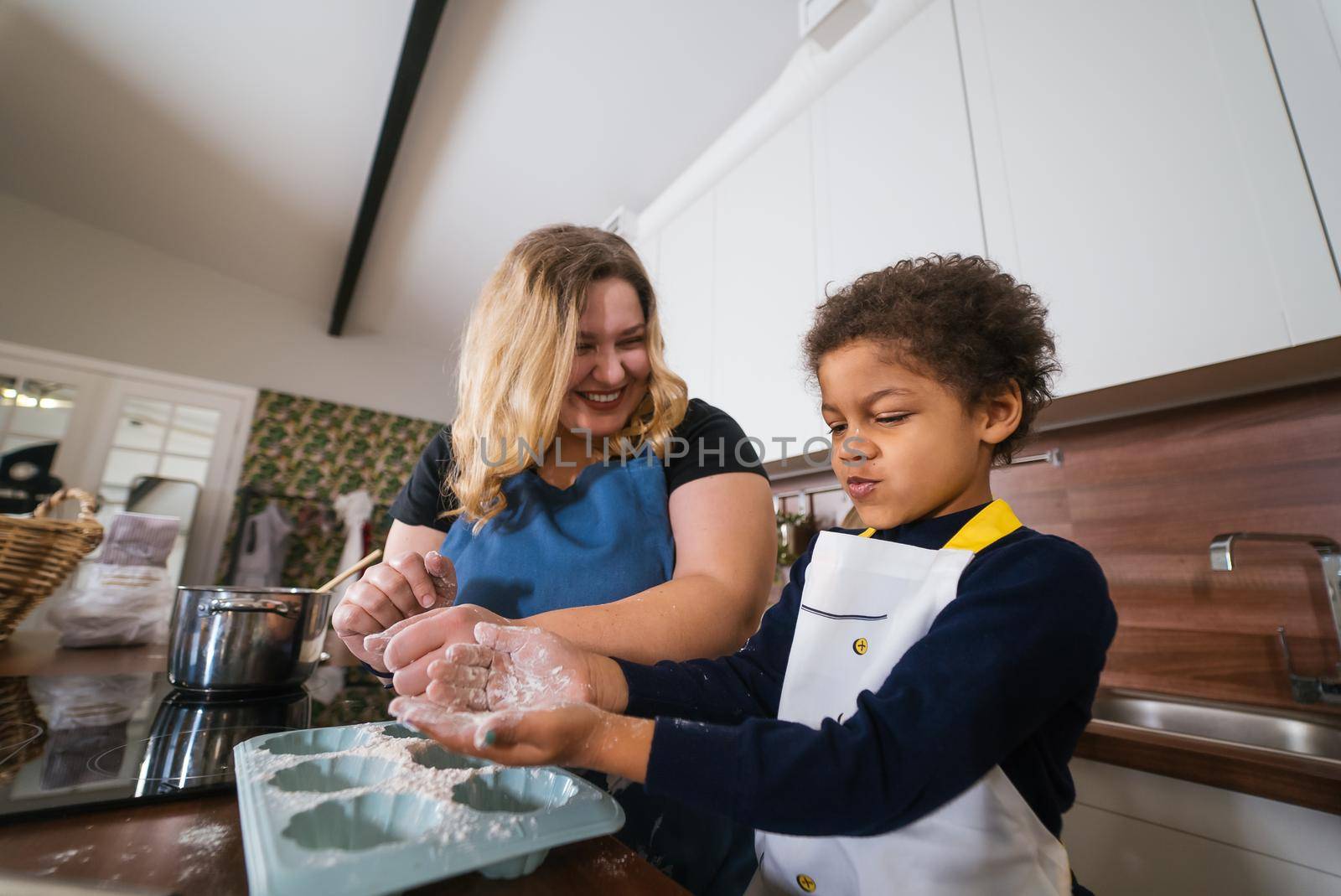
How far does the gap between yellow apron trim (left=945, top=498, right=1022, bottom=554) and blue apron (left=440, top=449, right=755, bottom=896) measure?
1.28ft

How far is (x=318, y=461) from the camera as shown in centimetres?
397

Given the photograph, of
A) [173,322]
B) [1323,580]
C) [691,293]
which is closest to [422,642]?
[1323,580]

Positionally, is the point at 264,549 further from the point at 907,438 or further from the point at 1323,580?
the point at 1323,580

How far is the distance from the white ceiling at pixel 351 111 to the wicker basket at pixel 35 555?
2.03 metres

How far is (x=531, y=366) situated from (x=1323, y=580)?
1490mm

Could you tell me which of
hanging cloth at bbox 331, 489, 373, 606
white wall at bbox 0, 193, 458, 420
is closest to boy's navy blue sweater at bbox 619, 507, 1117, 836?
hanging cloth at bbox 331, 489, 373, 606

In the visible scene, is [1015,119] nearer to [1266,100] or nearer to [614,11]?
[1266,100]

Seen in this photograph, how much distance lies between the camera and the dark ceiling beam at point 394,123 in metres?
2.16

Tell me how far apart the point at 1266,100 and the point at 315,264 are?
4247 millimetres

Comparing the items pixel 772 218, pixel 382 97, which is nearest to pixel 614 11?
pixel 772 218

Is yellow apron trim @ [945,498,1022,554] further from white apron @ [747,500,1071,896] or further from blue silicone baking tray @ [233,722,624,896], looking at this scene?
blue silicone baking tray @ [233,722,624,896]

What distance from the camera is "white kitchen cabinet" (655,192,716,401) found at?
2.29m

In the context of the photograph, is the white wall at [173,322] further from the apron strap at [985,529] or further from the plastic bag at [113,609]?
the apron strap at [985,529]

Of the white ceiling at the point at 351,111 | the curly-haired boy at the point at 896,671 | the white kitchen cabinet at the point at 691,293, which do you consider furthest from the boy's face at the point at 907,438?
the white ceiling at the point at 351,111
